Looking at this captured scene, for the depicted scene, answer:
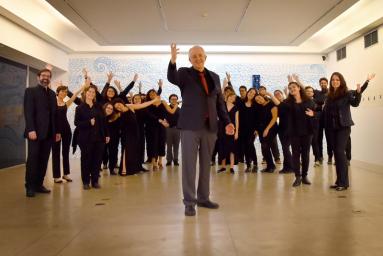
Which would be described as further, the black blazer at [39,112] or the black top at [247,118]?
the black top at [247,118]

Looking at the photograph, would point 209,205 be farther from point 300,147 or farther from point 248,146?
point 248,146

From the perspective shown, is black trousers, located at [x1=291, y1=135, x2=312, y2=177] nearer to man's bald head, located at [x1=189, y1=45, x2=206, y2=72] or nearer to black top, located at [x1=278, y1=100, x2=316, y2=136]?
black top, located at [x1=278, y1=100, x2=316, y2=136]

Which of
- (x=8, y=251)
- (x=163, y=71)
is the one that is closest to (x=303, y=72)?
(x=163, y=71)

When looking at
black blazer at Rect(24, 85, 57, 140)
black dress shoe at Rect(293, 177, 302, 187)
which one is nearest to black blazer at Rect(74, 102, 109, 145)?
black blazer at Rect(24, 85, 57, 140)

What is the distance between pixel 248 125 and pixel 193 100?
343 cm

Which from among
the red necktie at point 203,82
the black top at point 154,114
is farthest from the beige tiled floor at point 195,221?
the black top at point 154,114

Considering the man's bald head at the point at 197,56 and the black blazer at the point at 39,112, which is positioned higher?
the man's bald head at the point at 197,56

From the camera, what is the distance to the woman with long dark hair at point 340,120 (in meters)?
4.80

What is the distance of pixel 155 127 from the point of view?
7.46m

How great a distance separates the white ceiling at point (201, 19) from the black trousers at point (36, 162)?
2869 mm

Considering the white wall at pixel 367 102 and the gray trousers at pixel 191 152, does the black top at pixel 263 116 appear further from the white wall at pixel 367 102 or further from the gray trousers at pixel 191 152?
the gray trousers at pixel 191 152

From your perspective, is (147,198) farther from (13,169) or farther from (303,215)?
(13,169)

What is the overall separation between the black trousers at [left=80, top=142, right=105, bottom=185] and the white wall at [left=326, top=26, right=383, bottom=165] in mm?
6181

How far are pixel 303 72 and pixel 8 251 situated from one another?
981 centimetres
